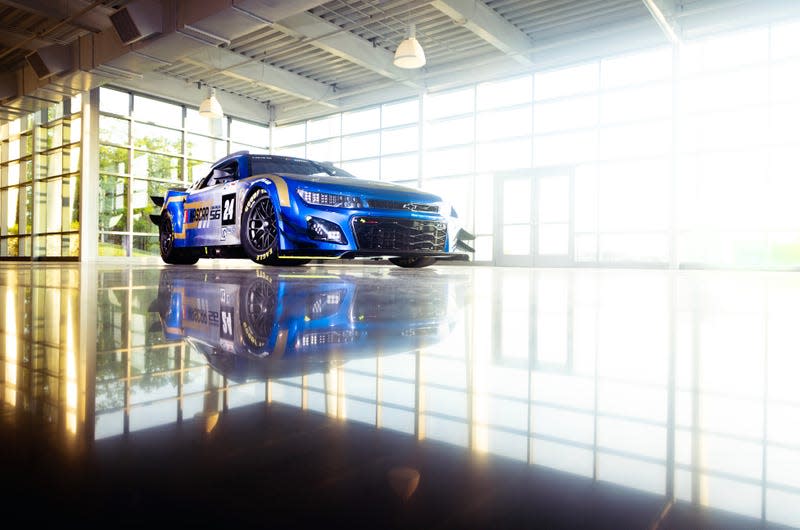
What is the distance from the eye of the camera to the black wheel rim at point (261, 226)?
5672 mm

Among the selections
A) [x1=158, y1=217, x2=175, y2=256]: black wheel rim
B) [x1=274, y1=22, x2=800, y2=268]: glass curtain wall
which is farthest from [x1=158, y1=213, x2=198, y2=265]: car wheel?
[x1=274, y1=22, x2=800, y2=268]: glass curtain wall

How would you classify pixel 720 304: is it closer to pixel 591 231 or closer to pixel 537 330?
pixel 537 330

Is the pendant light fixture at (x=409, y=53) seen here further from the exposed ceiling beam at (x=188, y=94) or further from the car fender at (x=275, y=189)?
the exposed ceiling beam at (x=188, y=94)

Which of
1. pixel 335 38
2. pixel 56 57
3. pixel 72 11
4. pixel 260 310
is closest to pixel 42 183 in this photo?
pixel 56 57

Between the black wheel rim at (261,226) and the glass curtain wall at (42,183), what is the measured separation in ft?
51.5

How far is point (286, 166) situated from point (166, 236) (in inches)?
A: 111

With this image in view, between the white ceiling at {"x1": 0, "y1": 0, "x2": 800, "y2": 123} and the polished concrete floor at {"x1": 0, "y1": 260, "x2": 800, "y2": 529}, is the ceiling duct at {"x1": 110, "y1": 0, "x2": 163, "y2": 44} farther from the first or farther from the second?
the polished concrete floor at {"x1": 0, "y1": 260, "x2": 800, "y2": 529}

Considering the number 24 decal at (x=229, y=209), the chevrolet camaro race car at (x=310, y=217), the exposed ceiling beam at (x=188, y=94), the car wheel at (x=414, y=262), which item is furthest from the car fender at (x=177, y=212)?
the exposed ceiling beam at (x=188, y=94)

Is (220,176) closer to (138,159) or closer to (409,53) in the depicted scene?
(409,53)

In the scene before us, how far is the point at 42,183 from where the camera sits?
2048 cm

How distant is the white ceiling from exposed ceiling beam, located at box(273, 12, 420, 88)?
3 cm

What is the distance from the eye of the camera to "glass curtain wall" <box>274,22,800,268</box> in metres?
13.3

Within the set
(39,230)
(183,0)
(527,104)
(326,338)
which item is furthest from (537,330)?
(39,230)

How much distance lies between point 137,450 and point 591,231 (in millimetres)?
16349
